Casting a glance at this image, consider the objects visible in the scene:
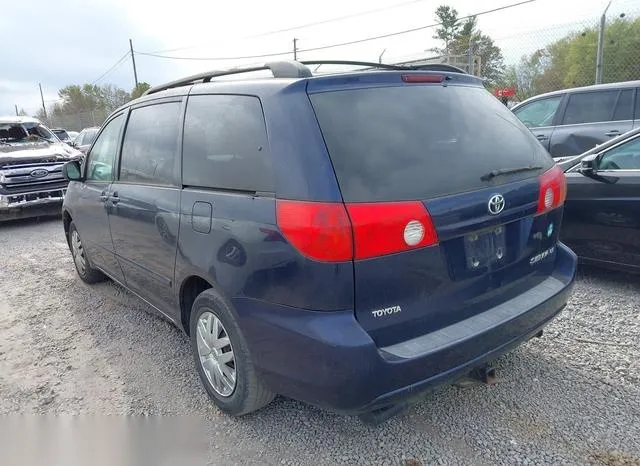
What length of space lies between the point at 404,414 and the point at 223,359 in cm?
100

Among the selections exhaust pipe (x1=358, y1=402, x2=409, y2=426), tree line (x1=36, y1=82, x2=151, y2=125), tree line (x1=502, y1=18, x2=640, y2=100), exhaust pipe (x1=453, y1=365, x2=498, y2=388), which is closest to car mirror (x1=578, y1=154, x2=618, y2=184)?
exhaust pipe (x1=453, y1=365, x2=498, y2=388)

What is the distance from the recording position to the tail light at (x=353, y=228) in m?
1.95

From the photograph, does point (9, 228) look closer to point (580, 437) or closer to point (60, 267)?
point (60, 267)

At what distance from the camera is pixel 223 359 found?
261cm

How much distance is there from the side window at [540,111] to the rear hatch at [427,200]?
5.99m

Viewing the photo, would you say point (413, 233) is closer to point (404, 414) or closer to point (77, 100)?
point (404, 414)

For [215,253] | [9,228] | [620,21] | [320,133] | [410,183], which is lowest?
[9,228]

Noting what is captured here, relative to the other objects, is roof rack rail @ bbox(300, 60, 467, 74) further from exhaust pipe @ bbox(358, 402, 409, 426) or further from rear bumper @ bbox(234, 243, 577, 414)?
exhaust pipe @ bbox(358, 402, 409, 426)

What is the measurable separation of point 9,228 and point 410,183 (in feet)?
27.2

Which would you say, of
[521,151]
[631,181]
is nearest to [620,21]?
[631,181]

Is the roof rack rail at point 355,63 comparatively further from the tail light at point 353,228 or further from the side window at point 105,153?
the side window at point 105,153

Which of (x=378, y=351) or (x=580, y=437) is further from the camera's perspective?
(x=580, y=437)

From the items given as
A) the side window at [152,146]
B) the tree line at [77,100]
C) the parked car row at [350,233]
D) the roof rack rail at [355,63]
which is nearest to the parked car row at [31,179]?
the side window at [152,146]

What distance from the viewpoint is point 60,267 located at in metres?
5.72
